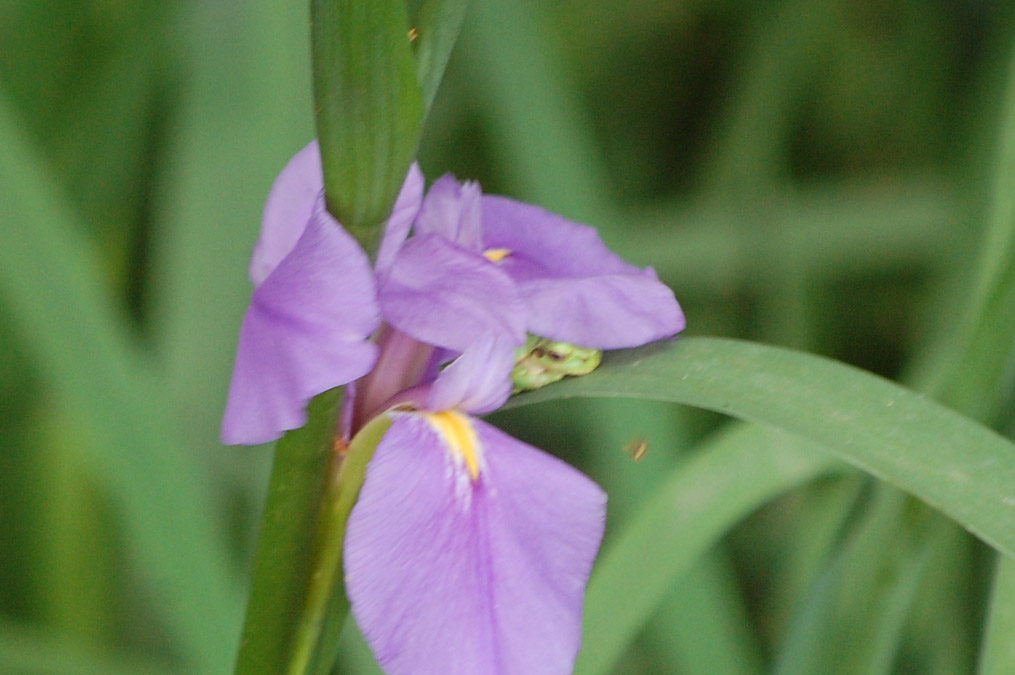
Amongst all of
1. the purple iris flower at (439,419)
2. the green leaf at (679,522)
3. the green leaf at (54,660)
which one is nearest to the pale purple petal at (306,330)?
the purple iris flower at (439,419)

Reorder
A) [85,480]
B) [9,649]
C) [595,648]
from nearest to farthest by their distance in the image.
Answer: [595,648]
[9,649]
[85,480]

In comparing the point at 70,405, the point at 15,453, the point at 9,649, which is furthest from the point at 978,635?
the point at 15,453

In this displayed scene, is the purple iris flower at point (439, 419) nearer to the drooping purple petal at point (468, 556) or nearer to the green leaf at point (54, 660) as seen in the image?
the drooping purple petal at point (468, 556)

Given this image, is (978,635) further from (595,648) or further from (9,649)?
(9,649)

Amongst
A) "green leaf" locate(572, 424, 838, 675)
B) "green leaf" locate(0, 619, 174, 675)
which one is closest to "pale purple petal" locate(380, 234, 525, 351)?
"green leaf" locate(572, 424, 838, 675)

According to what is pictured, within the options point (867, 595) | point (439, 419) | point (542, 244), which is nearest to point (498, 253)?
point (542, 244)

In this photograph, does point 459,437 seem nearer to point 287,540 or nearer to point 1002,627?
point 287,540
